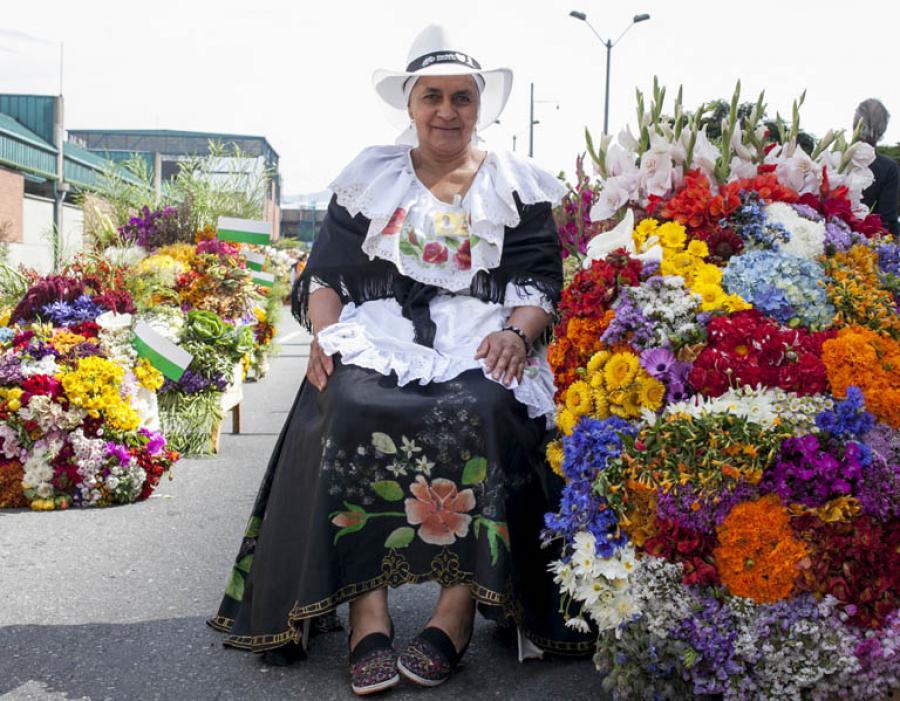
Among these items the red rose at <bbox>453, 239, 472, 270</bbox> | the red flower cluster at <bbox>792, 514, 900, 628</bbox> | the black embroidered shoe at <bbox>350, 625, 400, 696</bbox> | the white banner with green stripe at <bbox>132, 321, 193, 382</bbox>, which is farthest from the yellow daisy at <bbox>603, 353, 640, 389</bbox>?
the white banner with green stripe at <bbox>132, 321, 193, 382</bbox>

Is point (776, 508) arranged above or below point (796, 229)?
below

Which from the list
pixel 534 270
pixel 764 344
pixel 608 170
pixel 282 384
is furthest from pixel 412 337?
pixel 282 384

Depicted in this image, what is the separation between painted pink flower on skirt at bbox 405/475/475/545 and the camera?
11.1 ft

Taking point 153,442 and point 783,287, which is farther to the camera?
point 153,442

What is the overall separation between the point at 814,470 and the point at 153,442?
418cm

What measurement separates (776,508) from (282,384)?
1031cm

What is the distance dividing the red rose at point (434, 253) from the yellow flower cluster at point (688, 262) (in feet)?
2.39

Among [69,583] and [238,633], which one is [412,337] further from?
[69,583]

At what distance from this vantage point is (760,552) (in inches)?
108

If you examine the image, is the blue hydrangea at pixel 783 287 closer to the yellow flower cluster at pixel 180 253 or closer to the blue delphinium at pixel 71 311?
the blue delphinium at pixel 71 311

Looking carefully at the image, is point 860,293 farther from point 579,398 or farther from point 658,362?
point 579,398

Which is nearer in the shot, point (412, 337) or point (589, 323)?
point (589, 323)

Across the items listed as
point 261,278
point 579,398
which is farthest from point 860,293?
point 261,278

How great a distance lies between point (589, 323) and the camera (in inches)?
128
